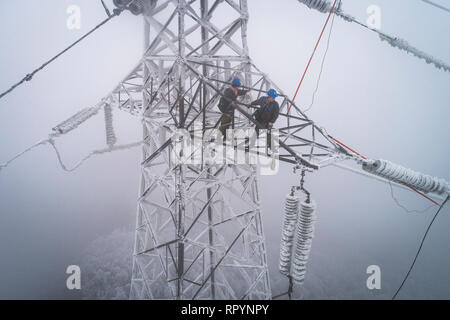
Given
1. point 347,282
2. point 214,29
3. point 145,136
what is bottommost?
point 347,282

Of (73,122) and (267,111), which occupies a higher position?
(73,122)

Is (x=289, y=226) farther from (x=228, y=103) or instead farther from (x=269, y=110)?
(x=228, y=103)

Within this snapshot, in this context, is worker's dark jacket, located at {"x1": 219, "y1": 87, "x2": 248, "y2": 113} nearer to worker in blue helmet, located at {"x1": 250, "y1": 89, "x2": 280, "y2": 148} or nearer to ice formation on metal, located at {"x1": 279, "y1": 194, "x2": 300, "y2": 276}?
worker in blue helmet, located at {"x1": 250, "y1": 89, "x2": 280, "y2": 148}

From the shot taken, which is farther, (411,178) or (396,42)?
(396,42)

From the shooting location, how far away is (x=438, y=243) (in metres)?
30.9

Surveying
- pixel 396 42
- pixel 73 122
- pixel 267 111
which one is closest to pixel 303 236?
pixel 267 111

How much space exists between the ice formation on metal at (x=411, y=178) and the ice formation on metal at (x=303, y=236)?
4.98 ft

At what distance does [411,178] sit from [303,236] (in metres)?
2.48

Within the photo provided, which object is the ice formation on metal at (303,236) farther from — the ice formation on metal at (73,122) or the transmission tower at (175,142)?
the ice formation on metal at (73,122)

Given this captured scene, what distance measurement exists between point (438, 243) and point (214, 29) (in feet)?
145

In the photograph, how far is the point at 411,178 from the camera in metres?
4.16
